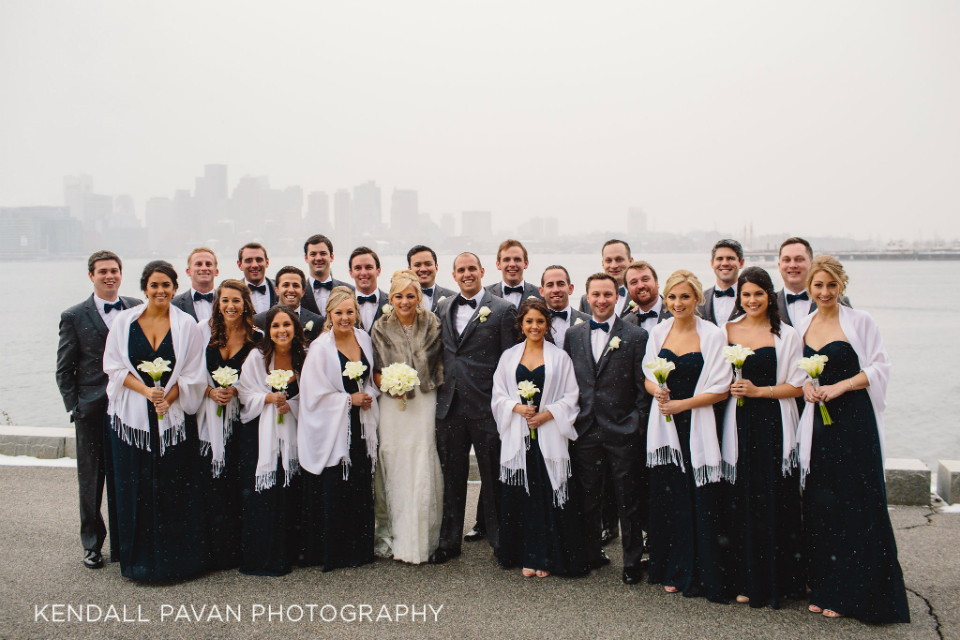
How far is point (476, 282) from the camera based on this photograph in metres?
5.81

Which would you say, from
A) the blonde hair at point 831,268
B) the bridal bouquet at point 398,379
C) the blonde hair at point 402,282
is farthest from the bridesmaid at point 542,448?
the blonde hair at point 831,268

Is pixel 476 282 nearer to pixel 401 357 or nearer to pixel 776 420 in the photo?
pixel 401 357

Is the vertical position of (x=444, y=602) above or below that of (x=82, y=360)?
below

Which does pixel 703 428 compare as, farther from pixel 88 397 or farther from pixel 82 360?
pixel 82 360

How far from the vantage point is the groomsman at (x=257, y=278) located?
652cm

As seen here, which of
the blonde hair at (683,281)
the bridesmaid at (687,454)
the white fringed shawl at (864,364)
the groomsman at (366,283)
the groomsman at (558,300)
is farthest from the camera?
the groomsman at (366,283)

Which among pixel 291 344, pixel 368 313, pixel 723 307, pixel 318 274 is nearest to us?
pixel 291 344

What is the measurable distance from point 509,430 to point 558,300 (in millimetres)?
1320

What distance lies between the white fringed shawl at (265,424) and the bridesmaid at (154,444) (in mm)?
380

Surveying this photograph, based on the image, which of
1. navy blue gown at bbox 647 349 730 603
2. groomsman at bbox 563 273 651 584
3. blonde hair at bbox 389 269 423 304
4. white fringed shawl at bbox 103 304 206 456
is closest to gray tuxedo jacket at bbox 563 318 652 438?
groomsman at bbox 563 273 651 584

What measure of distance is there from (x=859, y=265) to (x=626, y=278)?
115m

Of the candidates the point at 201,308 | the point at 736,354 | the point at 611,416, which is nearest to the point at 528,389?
the point at 611,416

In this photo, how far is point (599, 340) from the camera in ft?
17.4

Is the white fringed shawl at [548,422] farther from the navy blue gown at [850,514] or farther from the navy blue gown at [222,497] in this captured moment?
the navy blue gown at [222,497]
